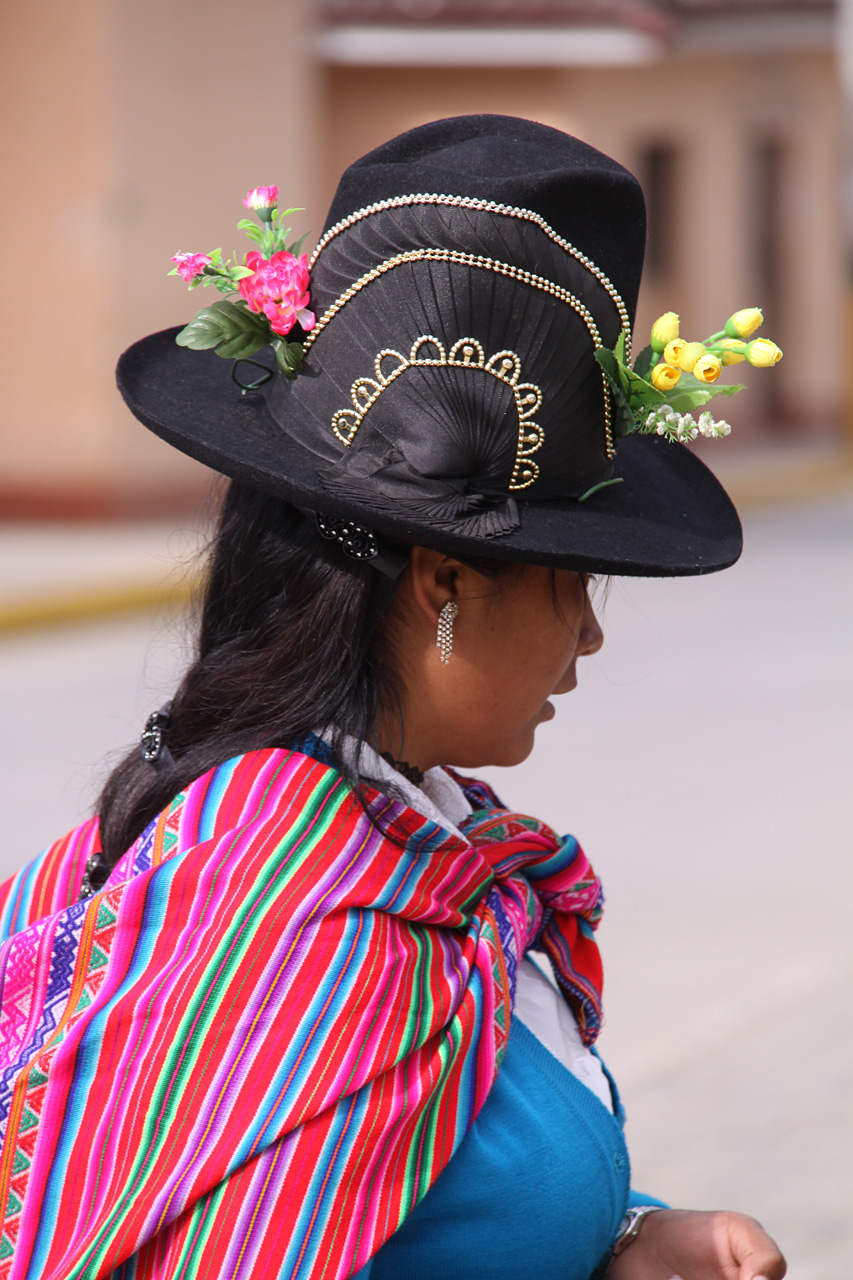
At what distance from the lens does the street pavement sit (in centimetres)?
302

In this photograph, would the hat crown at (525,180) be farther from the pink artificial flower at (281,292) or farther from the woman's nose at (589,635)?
the woman's nose at (589,635)

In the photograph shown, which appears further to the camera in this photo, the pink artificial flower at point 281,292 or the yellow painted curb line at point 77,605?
the yellow painted curb line at point 77,605

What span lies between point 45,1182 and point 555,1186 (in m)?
0.43

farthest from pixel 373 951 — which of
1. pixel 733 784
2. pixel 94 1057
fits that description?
pixel 733 784

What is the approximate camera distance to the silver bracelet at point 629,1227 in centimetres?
154

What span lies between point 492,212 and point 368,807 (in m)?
0.50

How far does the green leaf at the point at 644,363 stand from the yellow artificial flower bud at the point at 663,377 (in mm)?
13

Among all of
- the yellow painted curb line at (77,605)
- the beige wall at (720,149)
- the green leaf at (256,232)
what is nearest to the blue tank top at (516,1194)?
the green leaf at (256,232)

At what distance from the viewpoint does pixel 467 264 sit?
1.32m

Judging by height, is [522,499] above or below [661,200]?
above

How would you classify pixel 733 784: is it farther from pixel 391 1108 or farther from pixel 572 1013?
pixel 391 1108

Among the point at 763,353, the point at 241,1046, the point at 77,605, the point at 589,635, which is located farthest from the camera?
the point at 77,605

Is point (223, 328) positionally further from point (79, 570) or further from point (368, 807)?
point (79, 570)

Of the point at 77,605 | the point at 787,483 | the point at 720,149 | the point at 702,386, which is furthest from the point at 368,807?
the point at 720,149
